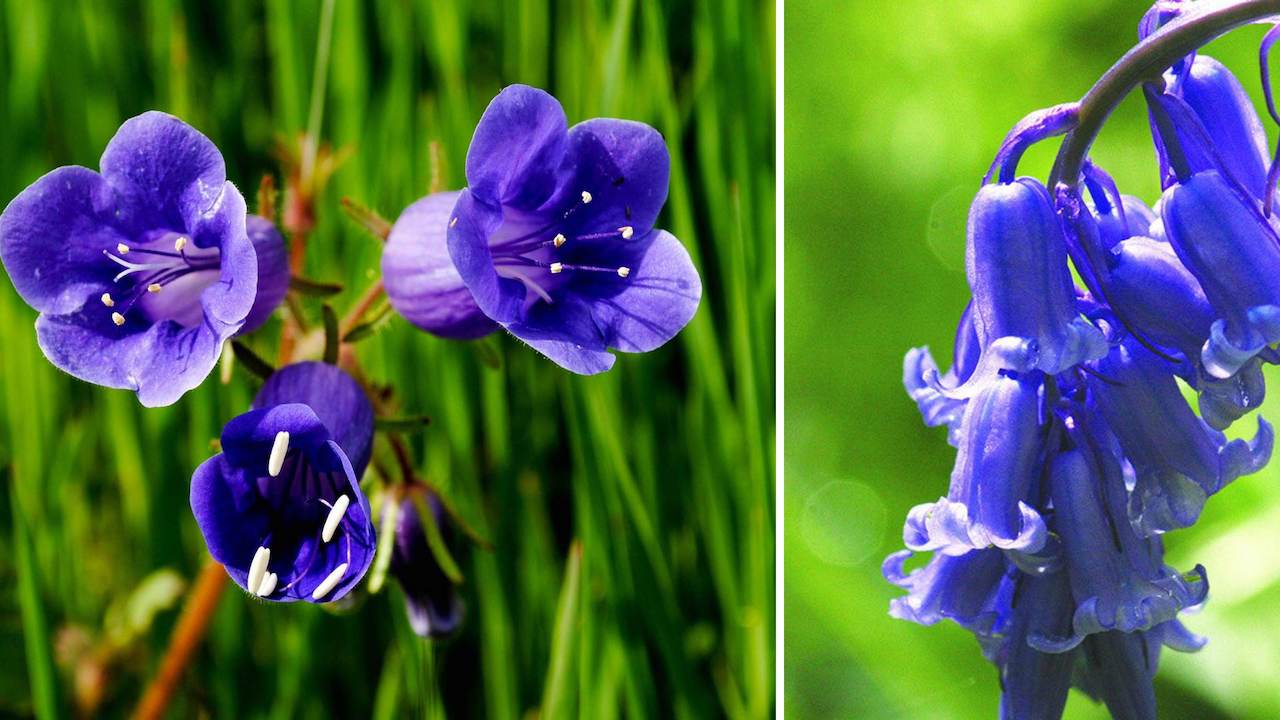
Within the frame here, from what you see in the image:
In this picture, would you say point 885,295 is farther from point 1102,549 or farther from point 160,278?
point 160,278

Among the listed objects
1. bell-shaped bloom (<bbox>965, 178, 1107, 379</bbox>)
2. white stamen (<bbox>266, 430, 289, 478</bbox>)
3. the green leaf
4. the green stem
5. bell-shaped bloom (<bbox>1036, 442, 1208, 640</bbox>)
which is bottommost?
bell-shaped bloom (<bbox>1036, 442, 1208, 640</bbox>)

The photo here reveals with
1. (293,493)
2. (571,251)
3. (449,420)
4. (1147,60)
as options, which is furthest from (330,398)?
(1147,60)

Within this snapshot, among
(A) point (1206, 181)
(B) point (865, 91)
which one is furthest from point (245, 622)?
(A) point (1206, 181)

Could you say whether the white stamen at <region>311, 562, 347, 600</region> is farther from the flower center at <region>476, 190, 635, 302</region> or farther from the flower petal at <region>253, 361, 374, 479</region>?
the flower center at <region>476, 190, 635, 302</region>

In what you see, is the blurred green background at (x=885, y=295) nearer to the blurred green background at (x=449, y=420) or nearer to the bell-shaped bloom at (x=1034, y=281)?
the blurred green background at (x=449, y=420)

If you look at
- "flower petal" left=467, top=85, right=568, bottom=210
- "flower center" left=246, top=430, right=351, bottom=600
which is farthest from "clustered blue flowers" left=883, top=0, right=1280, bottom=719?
"flower center" left=246, top=430, right=351, bottom=600

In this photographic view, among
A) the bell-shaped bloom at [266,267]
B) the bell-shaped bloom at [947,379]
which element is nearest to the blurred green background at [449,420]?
the bell-shaped bloom at [947,379]

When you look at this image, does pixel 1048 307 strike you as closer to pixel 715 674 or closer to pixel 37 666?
pixel 715 674
